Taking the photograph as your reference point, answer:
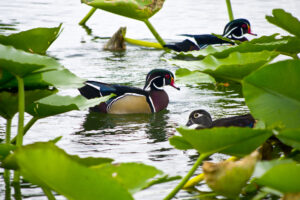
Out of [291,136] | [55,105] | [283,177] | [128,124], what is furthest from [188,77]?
[128,124]

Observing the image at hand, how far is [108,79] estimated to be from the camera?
773 centimetres

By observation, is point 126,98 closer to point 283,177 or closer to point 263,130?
point 263,130

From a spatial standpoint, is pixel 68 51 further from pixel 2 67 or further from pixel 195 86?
pixel 2 67

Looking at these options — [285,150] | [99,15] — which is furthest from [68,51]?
[285,150]

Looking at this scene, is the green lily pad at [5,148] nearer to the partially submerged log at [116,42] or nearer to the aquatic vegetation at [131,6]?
the aquatic vegetation at [131,6]

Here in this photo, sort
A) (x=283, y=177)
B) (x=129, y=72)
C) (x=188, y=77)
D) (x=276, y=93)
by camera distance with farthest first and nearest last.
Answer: (x=129, y=72) < (x=188, y=77) < (x=276, y=93) < (x=283, y=177)

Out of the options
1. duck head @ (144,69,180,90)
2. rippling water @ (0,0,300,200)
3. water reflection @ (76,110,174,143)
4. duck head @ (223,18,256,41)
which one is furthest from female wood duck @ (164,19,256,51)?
water reflection @ (76,110,174,143)

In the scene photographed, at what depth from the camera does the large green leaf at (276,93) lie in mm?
3051

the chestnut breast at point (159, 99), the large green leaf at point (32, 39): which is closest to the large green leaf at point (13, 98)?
the large green leaf at point (32, 39)

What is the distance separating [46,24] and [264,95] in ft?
24.5

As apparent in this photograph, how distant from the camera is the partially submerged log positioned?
9112 mm

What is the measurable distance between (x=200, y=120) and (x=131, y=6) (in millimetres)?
2169

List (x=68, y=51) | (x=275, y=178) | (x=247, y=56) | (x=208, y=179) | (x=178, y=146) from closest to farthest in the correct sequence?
1. (x=275, y=178)
2. (x=208, y=179)
3. (x=178, y=146)
4. (x=247, y=56)
5. (x=68, y=51)

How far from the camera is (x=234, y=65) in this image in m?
3.31
